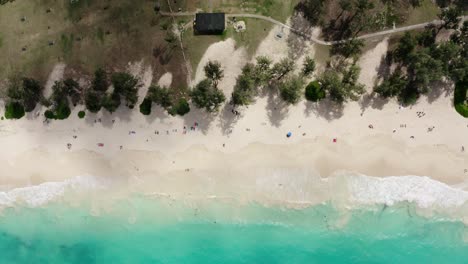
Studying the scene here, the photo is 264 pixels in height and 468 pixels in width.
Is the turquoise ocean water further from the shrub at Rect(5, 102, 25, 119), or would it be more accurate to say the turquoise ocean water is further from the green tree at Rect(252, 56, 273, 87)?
the green tree at Rect(252, 56, 273, 87)

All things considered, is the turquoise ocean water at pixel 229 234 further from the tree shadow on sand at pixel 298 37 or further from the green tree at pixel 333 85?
the tree shadow on sand at pixel 298 37

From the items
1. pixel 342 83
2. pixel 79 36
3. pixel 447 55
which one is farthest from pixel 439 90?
pixel 79 36

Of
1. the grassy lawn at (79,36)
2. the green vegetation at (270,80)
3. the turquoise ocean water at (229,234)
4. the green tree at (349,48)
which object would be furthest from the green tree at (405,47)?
the grassy lawn at (79,36)

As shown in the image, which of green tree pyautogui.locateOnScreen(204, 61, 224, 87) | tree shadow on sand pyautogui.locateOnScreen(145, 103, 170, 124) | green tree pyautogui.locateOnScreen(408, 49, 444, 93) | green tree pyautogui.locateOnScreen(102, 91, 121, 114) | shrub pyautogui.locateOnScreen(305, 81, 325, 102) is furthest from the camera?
tree shadow on sand pyautogui.locateOnScreen(145, 103, 170, 124)

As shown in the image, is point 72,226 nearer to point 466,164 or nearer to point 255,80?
point 255,80

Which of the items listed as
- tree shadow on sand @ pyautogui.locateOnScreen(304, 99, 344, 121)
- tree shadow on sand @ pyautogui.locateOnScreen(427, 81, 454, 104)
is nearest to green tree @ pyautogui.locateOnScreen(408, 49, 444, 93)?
tree shadow on sand @ pyautogui.locateOnScreen(427, 81, 454, 104)

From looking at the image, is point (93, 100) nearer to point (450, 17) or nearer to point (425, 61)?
point (425, 61)
